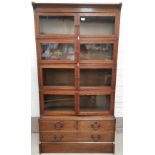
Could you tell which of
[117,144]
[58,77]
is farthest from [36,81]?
[117,144]

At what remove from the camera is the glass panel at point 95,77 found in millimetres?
2156

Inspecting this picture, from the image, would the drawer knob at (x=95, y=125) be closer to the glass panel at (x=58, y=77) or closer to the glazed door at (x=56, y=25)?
the glass panel at (x=58, y=77)

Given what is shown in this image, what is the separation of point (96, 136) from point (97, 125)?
148 millimetres

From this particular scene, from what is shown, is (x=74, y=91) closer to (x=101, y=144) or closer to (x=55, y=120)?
(x=55, y=120)

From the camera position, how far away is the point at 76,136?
2.16 metres

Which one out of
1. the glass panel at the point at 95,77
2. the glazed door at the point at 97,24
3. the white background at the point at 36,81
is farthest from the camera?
the white background at the point at 36,81

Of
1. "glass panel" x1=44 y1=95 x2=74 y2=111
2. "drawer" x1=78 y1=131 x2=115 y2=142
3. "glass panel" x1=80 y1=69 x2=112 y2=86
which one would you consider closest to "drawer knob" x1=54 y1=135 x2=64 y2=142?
"drawer" x1=78 y1=131 x2=115 y2=142

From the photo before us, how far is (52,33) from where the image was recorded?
2043mm

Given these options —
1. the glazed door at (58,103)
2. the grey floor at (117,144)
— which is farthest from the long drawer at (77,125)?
the grey floor at (117,144)

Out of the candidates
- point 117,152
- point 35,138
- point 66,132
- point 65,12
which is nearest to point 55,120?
point 66,132

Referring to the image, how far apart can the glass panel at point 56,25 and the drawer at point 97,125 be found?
3.64 feet

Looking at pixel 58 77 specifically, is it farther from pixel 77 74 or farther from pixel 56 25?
pixel 56 25

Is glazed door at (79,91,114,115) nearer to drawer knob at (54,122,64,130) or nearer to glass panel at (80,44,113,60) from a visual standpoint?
drawer knob at (54,122,64,130)

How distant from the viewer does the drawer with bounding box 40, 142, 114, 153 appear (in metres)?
2.20
